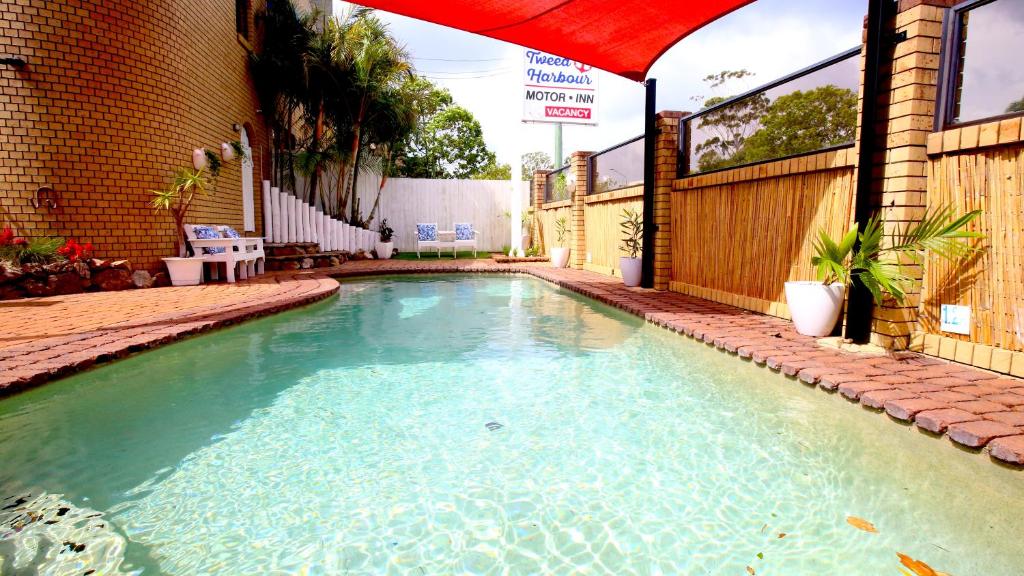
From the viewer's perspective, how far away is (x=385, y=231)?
14953 mm

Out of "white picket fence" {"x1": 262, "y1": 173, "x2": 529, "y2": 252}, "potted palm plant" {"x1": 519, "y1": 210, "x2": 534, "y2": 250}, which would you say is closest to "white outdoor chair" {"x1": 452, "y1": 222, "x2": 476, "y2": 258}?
"white picket fence" {"x1": 262, "y1": 173, "x2": 529, "y2": 252}

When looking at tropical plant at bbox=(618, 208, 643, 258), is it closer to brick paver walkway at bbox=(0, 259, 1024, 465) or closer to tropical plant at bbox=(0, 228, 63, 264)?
brick paver walkway at bbox=(0, 259, 1024, 465)

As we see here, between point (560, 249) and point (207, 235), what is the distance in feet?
21.2

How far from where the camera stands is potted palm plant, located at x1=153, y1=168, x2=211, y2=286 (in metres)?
7.69

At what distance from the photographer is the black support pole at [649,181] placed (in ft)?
23.1

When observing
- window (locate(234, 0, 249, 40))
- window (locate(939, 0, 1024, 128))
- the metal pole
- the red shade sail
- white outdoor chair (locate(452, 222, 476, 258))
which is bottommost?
white outdoor chair (locate(452, 222, 476, 258))

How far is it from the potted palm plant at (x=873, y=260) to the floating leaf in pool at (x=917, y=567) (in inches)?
90.1

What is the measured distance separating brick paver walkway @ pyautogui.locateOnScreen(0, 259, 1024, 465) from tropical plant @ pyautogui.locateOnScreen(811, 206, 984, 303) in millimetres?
518

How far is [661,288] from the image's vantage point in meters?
7.43

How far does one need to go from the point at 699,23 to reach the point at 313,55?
Answer: 9.41 meters

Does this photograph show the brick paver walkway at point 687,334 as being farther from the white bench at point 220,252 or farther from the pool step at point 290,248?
the pool step at point 290,248

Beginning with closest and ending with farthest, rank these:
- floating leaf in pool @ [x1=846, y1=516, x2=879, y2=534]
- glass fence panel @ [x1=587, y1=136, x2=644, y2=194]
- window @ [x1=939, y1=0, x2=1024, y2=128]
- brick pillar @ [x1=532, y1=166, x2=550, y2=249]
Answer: floating leaf in pool @ [x1=846, y1=516, x2=879, y2=534] < window @ [x1=939, y1=0, x2=1024, y2=128] < glass fence panel @ [x1=587, y1=136, x2=644, y2=194] < brick pillar @ [x1=532, y1=166, x2=550, y2=249]

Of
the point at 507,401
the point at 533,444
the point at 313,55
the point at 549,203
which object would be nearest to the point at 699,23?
the point at 507,401

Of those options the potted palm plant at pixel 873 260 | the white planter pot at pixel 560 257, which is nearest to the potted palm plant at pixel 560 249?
the white planter pot at pixel 560 257
